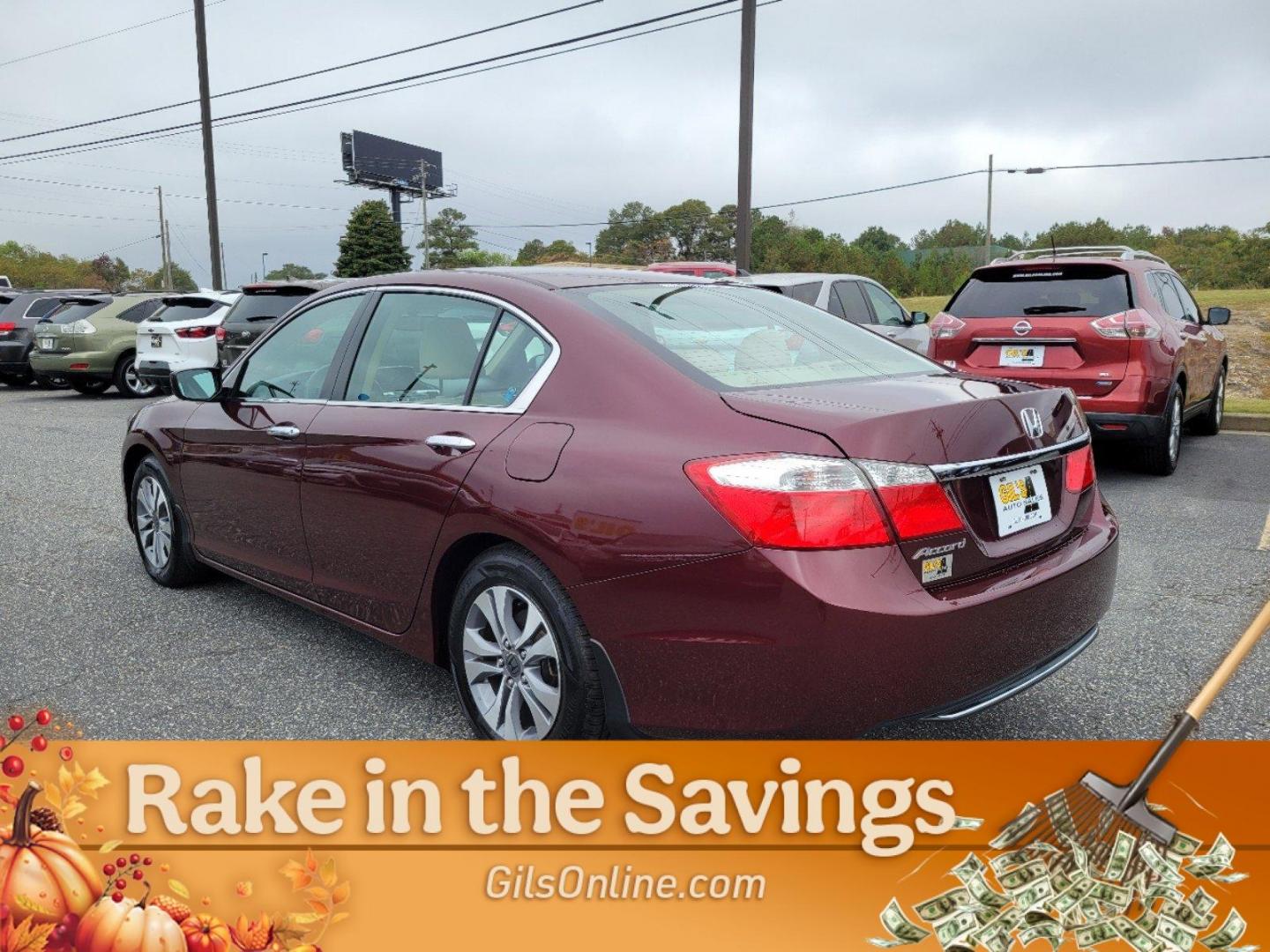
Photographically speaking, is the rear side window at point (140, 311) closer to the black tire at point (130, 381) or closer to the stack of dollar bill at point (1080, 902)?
the black tire at point (130, 381)

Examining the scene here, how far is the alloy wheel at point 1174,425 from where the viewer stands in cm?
777

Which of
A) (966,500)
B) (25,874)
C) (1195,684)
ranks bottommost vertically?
(1195,684)

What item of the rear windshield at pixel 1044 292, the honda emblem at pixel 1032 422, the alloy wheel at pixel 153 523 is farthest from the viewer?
the rear windshield at pixel 1044 292

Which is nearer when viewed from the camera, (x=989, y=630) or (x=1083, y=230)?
(x=989, y=630)

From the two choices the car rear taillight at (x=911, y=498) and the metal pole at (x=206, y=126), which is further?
the metal pole at (x=206, y=126)

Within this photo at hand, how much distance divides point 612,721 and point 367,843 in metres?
0.68

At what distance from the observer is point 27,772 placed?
245 centimetres

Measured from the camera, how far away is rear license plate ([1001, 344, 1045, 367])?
7.58 meters

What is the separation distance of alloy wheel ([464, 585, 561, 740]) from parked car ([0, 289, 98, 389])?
A: 16939 millimetres

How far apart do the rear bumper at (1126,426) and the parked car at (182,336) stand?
36.1 ft

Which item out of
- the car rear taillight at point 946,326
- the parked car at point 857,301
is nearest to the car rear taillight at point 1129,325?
the car rear taillight at point 946,326

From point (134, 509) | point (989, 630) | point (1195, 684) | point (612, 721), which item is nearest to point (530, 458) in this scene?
point (612, 721)

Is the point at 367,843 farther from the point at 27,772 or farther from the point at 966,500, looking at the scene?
the point at 966,500

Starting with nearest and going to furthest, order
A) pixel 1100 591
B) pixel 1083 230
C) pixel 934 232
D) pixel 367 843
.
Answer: pixel 367 843
pixel 1100 591
pixel 1083 230
pixel 934 232
